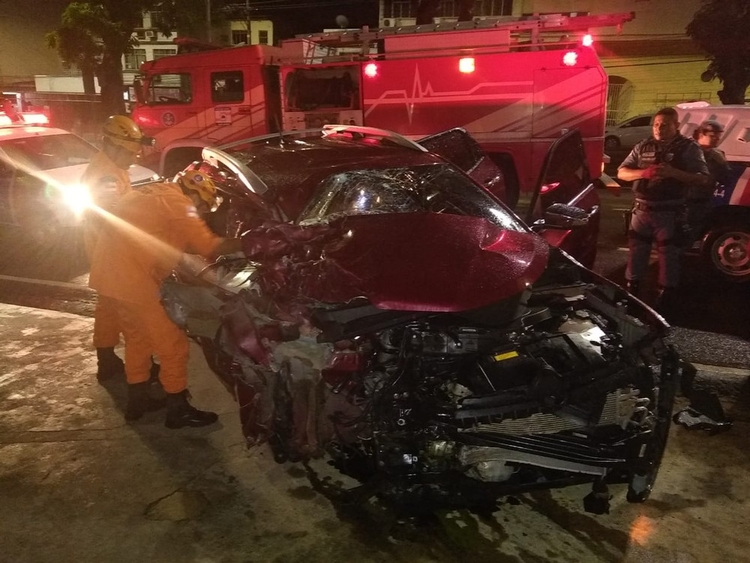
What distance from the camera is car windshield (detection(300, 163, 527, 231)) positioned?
367 centimetres

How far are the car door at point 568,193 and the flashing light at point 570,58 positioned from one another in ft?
12.7

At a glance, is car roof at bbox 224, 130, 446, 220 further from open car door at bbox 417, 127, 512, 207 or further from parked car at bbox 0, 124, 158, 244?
parked car at bbox 0, 124, 158, 244

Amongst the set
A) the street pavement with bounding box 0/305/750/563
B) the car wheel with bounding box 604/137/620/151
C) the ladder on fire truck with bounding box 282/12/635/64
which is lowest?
the street pavement with bounding box 0/305/750/563

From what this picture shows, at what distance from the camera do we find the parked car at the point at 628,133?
51.3 feet

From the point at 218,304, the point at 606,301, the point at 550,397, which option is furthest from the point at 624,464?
the point at 218,304

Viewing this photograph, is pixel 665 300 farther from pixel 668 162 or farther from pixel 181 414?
pixel 181 414

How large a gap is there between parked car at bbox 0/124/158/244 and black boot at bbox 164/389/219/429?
4.03m

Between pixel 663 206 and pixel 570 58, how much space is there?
152 inches

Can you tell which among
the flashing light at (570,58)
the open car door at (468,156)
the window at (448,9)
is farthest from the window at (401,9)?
the open car door at (468,156)

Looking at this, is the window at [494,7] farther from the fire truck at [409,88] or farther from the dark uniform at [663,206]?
the dark uniform at [663,206]

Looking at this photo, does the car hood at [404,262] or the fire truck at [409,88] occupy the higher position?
the fire truck at [409,88]

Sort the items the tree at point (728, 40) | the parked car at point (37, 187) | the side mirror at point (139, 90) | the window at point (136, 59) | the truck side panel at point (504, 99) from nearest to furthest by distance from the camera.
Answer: the parked car at point (37, 187) < the truck side panel at point (504, 99) < the side mirror at point (139, 90) < the tree at point (728, 40) < the window at point (136, 59)

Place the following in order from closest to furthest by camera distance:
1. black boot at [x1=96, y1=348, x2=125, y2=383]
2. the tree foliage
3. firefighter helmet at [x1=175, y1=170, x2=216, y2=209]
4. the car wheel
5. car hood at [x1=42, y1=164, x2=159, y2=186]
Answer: firefighter helmet at [x1=175, y1=170, x2=216, y2=209] → black boot at [x1=96, y1=348, x2=125, y2=383] → car hood at [x1=42, y1=164, x2=159, y2=186] → the car wheel → the tree foliage

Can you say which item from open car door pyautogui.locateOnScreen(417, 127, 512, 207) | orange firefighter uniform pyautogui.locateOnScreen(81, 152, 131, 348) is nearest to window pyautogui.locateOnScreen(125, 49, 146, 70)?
open car door pyautogui.locateOnScreen(417, 127, 512, 207)
